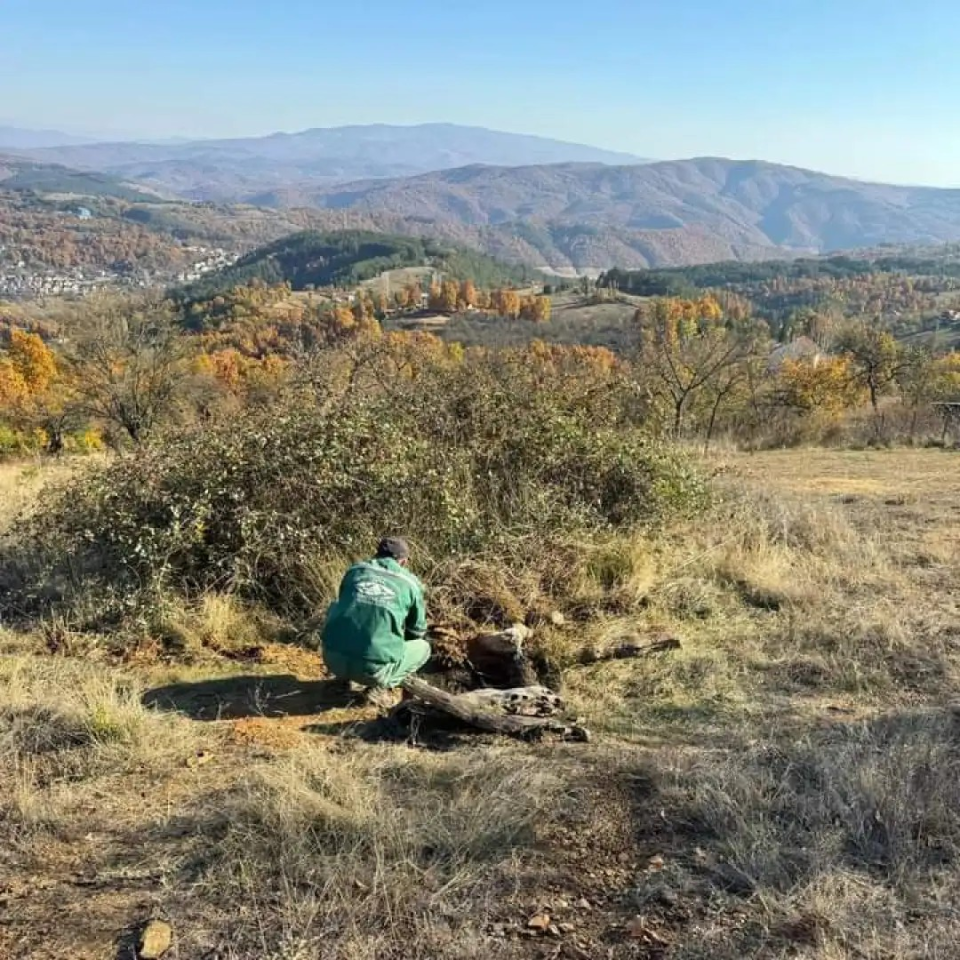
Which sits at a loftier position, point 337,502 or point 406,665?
point 337,502

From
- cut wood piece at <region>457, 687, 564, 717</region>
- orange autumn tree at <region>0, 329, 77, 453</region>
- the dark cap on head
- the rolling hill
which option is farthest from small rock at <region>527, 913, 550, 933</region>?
the rolling hill

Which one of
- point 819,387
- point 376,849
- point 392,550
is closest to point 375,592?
point 392,550

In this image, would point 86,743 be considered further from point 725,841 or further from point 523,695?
point 725,841


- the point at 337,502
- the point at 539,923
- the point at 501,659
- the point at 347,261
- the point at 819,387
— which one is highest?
the point at 347,261

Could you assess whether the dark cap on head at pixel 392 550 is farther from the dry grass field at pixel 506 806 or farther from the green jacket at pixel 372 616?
the dry grass field at pixel 506 806

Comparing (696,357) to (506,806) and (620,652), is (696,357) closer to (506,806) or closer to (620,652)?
(620,652)

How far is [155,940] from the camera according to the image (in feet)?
8.11

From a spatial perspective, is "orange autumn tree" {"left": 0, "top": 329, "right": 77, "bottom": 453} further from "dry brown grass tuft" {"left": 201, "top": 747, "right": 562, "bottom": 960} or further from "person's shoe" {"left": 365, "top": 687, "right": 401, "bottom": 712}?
"dry brown grass tuft" {"left": 201, "top": 747, "right": 562, "bottom": 960}

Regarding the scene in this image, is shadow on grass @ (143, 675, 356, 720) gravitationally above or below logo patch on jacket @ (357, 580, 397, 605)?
below

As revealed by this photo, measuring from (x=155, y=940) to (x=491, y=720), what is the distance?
6.24 feet

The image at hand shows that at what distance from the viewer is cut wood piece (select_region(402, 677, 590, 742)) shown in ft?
13.1

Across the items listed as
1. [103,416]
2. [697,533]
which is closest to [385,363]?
[697,533]

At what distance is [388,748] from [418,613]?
0.88m

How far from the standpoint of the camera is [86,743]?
3.80 metres
